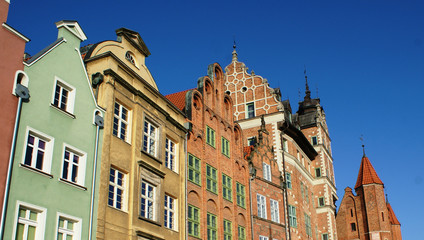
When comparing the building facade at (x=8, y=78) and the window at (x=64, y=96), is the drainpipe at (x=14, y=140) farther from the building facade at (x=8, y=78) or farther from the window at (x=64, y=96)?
the window at (x=64, y=96)

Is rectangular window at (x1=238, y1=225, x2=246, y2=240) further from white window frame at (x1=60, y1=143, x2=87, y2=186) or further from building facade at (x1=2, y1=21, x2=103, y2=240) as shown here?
white window frame at (x1=60, y1=143, x2=87, y2=186)

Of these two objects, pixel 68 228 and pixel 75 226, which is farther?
pixel 75 226

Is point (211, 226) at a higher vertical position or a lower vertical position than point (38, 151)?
lower

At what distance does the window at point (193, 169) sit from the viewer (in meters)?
26.1

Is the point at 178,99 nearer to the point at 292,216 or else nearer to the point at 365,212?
the point at 292,216

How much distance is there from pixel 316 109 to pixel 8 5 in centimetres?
5031

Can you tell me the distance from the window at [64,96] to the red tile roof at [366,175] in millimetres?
47469

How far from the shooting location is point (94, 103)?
1978 cm

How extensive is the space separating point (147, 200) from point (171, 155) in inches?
147

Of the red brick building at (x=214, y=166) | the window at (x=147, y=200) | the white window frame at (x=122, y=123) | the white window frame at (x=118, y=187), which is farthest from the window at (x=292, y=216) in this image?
the white window frame at (x=118, y=187)

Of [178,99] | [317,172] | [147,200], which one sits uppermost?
[317,172]

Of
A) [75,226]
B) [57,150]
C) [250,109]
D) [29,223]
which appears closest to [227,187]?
[75,226]

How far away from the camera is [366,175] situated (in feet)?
199

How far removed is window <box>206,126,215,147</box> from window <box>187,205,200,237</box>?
4.32 meters
